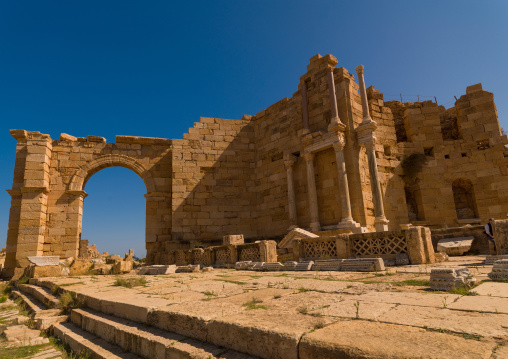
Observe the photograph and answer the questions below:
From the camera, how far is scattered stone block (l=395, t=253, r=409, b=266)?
617 centimetres

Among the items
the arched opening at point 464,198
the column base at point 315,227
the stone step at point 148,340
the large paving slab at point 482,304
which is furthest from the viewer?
the arched opening at point 464,198

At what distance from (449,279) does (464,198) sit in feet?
45.4

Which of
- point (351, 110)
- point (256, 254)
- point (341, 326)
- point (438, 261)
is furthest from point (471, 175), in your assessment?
point (341, 326)

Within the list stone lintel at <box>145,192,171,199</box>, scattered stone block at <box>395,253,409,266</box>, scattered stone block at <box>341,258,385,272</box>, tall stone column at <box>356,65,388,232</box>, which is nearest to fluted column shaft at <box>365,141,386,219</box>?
tall stone column at <box>356,65,388,232</box>

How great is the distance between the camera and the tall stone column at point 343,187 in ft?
36.3

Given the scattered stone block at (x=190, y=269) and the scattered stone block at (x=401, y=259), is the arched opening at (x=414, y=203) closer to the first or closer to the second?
the scattered stone block at (x=401, y=259)

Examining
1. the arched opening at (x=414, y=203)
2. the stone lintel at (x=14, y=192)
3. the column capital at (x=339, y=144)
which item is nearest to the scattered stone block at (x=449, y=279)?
the column capital at (x=339, y=144)

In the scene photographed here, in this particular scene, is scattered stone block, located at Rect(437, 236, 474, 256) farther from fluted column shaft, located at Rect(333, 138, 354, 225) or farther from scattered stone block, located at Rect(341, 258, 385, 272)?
fluted column shaft, located at Rect(333, 138, 354, 225)

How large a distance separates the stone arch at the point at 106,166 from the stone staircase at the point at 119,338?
35.4ft

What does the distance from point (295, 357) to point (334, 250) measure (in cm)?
605

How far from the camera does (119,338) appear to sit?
2.95 metres

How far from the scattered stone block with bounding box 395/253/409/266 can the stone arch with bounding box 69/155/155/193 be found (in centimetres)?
1174

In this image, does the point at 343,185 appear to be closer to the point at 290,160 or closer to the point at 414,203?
the point at 290,160

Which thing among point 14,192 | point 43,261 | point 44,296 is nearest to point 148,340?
point 44,296
